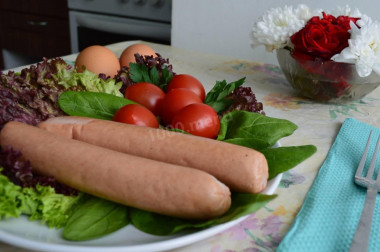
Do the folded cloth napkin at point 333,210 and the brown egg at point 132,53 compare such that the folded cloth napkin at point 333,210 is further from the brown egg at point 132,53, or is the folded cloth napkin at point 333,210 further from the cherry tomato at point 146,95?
the brown egg at point 132,53

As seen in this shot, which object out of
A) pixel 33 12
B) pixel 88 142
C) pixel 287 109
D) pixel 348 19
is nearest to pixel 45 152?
pixel 88 142

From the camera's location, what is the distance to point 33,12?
9.47 ft

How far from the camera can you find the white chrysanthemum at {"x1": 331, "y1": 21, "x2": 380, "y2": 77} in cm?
98

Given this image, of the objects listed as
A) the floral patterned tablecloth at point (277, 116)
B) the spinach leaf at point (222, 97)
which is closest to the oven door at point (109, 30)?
the floral patterned tablecloth at point (277, 116)

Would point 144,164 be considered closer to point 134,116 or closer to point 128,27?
point 134,116

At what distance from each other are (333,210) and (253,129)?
0.23 meters

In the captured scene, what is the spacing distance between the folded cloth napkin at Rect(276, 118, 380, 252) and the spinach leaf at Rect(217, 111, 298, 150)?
0.11 meters

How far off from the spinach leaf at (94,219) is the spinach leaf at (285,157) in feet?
0.86

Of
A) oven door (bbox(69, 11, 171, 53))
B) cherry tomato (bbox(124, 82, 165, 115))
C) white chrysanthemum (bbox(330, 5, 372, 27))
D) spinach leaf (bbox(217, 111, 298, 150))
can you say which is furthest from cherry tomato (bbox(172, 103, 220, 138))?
oven door (bbox(69, 11, 171, 53))

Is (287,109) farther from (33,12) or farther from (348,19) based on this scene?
(33,12)

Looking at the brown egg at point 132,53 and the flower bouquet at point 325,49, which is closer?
the flower bouquet at point 325,49

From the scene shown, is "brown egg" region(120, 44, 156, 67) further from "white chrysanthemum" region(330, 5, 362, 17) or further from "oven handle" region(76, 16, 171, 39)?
"oven handle" region(76, 16, 171, 39)

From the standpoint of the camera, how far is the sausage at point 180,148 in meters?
0.57

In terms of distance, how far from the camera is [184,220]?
533 millimetres
